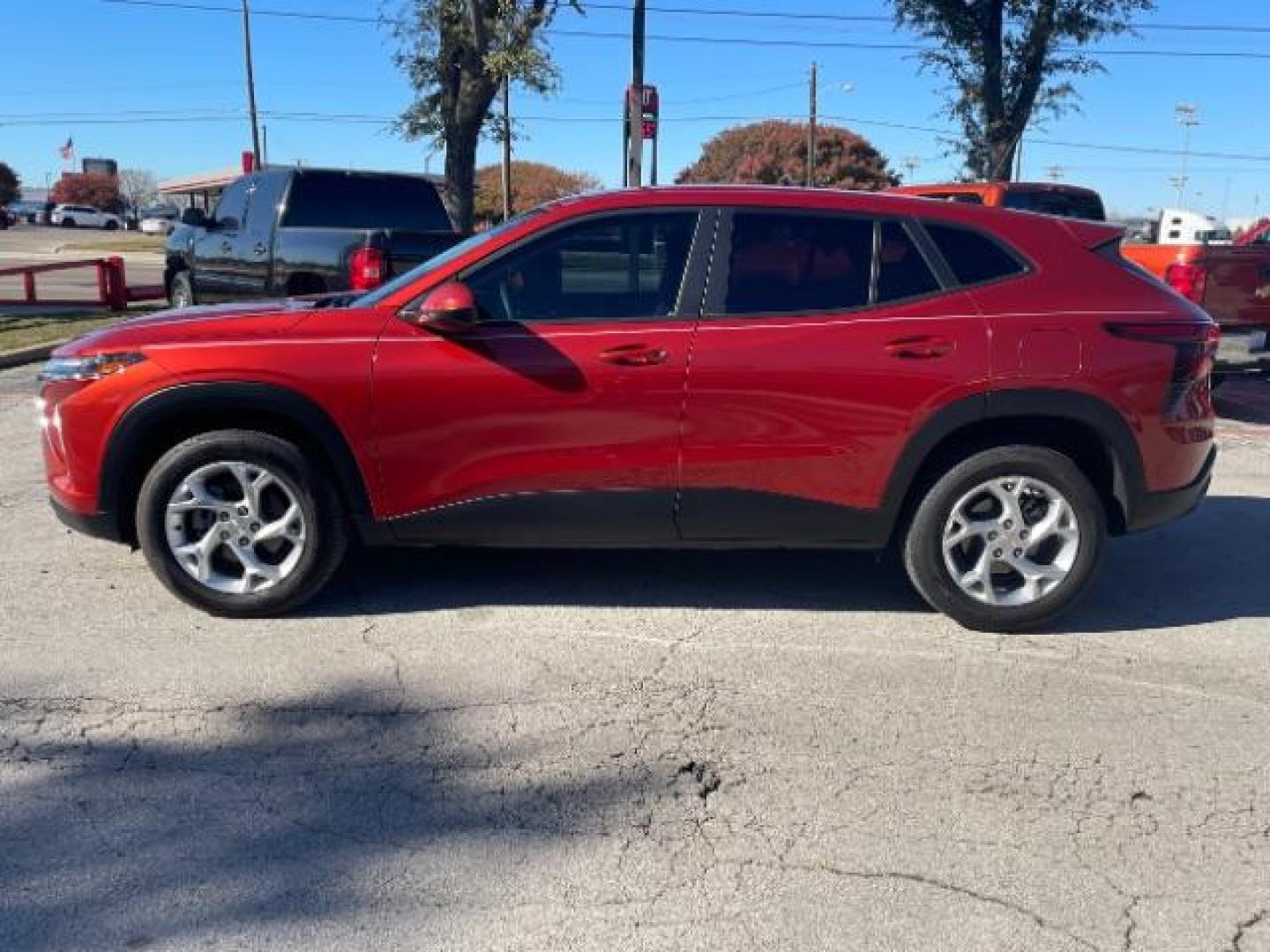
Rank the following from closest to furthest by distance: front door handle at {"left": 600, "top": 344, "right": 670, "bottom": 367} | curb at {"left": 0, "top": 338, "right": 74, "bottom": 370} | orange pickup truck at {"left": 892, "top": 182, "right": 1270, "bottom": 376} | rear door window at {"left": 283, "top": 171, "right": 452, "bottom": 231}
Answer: front door handle at {"left": 600, "top": 344, "right": 670, "bottom": 367} → orange pickup truck at {"left": 892, "top": 182, "right": 1270, "bottom": 376} → rear door window at {"left": 283, "top": 171, "right": 452, "bottom": 231} → curb at {"left": 0, "top": 338, "right": 74, "bottom": 370}

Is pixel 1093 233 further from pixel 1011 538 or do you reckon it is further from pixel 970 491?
pixel 1011 538

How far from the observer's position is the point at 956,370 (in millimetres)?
4332

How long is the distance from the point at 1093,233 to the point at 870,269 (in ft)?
3.24

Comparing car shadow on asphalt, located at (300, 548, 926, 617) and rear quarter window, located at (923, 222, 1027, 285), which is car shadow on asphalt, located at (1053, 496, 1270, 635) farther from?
rear quarter window, located at (923, 222, 1027, 285)

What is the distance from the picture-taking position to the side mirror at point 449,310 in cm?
411

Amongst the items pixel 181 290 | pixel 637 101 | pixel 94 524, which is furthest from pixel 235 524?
pixel 637 101

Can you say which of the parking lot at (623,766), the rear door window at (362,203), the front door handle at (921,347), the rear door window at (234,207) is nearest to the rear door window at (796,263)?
the front door handle at (921,347)

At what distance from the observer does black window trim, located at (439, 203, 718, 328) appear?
434 centimetres

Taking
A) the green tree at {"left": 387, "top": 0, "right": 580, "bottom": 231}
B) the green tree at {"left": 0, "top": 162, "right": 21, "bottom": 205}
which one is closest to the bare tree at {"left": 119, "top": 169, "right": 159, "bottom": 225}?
the green tree at {"left": 0, "top": 162, "right": 21, "bottom": 205}

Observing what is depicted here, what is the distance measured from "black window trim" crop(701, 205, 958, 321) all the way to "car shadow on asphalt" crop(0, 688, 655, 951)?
175cm

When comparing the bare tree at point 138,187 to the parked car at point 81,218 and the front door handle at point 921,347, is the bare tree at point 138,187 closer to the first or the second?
the parked car at point 81,218

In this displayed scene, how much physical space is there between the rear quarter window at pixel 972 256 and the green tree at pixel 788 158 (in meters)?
56.2

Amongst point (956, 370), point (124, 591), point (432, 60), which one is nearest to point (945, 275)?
point (956, 370)

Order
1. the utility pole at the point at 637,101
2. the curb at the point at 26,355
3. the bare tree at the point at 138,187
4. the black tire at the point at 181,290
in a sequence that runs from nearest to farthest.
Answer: the curb at the point at 26,355
the black tire at the point at 181,290
the utility pole at the point at 637,101
the bare tree at the point at 138,187
